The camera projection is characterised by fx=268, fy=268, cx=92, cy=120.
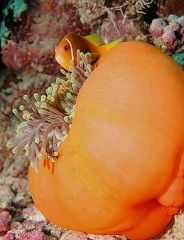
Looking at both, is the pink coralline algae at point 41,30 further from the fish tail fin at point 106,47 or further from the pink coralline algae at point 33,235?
the pink coralline algae at point 33,235

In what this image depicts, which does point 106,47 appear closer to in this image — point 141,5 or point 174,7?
point 141,5

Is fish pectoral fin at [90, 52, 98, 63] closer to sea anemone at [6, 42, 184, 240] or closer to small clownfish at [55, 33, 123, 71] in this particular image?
small clownfish at [55, 33, 123, 71]

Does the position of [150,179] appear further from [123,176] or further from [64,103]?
[64,103]

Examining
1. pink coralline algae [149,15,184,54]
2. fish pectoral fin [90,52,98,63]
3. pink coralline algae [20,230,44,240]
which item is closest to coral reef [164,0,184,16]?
pink coralline algae [149,15,184,54]

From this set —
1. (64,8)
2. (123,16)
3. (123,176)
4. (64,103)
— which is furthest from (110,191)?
(64,8)

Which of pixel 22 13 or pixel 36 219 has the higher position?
pixel 22 13

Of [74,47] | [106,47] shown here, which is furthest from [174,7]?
[74,47]
